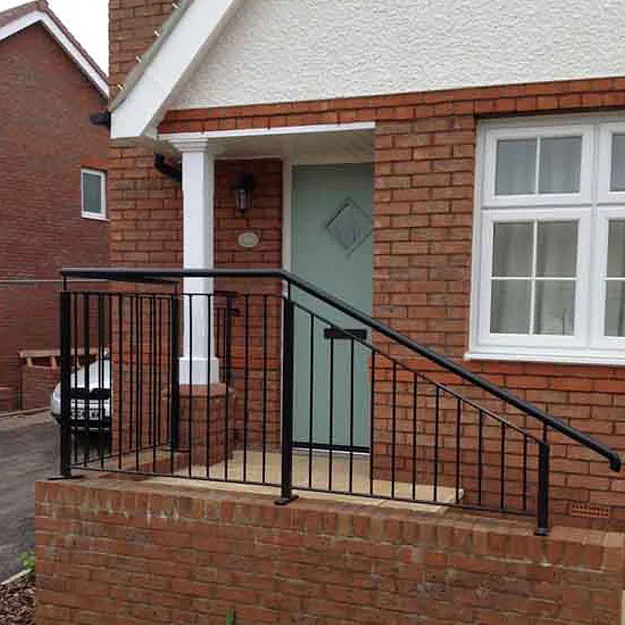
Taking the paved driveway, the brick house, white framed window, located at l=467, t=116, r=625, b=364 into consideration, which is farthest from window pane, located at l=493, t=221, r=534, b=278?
the brick house

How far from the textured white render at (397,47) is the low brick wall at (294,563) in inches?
104

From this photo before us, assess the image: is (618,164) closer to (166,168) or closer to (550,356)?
(550,356)

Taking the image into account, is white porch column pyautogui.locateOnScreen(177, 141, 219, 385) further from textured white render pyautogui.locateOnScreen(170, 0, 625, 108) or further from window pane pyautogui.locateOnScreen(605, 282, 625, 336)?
window pane pyautogui.locateOnScreen(605, 282, 625, 336)

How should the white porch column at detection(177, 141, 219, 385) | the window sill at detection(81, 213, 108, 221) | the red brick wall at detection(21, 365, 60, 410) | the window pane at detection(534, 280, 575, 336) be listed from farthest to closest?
the window sill at detection(81, 213, 108, 221), the red brick wall at detection(21, 365, 60, 410), the white porch column at detection(177, 141, 219, 385), the window pane at detection(534, 280, 575, 336)

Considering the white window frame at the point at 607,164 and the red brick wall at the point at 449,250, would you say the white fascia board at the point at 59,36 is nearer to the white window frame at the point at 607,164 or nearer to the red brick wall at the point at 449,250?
the red brick wall at the point at 449,250

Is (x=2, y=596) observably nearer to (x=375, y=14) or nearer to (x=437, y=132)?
(x=437, y=132)

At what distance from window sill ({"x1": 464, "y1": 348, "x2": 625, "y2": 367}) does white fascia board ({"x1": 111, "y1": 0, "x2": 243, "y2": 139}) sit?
2.62 m

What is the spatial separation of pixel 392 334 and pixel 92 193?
13.2 m

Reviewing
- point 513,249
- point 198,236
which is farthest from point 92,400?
point 513,249

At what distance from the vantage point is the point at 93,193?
1541 centimetres

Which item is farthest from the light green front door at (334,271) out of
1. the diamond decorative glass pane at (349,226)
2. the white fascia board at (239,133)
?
the white fascia board at (239,133)

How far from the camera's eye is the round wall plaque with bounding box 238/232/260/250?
5758 mm

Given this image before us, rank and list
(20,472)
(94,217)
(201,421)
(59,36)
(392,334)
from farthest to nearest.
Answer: (94,217) < (59,36) < (20,472) < (201,421) < (392,334)

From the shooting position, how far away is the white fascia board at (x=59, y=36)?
1320 centimetres
